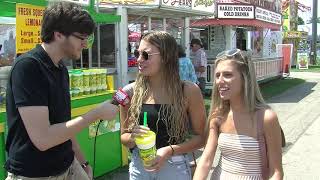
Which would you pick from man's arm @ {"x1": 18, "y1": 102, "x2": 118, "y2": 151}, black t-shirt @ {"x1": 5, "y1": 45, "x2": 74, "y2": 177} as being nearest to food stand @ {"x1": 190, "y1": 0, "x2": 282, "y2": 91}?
black t-shirt @ {"x1": 5, "y1": 45, "x2": 74, "y2": 177}

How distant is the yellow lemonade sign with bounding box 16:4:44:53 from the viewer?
488 cm

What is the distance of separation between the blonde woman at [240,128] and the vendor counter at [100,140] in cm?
278

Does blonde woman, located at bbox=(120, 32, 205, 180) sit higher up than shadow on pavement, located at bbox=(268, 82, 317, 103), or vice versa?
blonde woman, located at bbox=(120, 32, 205, 180)

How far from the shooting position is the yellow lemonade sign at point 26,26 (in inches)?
192

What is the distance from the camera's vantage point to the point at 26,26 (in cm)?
496

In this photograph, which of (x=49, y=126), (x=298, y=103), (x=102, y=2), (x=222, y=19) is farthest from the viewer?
(x=222, y=19)

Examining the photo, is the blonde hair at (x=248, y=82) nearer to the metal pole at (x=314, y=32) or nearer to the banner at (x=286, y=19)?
the banner at (x=286, y=19)

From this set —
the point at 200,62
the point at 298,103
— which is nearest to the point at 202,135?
the point at 200,62

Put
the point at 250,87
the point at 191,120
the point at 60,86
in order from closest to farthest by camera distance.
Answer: the point at 60,86 → the point at 250,87 → the point at 191,120

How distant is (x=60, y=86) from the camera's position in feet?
8.29

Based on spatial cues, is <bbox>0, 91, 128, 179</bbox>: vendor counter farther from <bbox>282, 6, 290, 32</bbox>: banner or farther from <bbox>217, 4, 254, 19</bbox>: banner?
<bbox>282, 6, 290, 32</bbox>: banner

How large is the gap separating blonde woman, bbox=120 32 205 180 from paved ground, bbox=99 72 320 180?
3.36 meters

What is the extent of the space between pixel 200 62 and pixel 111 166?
634cm

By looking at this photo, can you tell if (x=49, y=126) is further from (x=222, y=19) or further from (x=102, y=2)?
(x=222, y=19)
